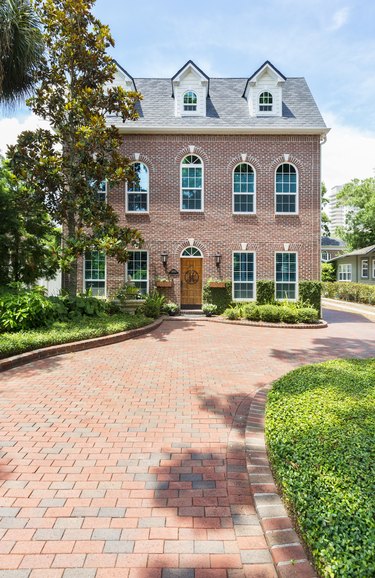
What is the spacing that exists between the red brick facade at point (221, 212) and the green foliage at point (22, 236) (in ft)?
12.0

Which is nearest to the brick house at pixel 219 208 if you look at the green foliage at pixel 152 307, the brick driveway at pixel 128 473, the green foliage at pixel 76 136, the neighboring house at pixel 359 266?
the green foliage at pixel 152 307

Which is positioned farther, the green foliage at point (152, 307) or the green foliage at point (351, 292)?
the green foliage at point (351, 292)

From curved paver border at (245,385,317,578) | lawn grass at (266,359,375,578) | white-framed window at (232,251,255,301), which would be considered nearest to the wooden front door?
white-framed window at (232,251,255,301)

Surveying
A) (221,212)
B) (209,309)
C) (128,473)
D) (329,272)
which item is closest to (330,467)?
(128,473)

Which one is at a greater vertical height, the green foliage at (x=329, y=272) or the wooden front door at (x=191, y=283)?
the green foliage at (x=329, y=272)

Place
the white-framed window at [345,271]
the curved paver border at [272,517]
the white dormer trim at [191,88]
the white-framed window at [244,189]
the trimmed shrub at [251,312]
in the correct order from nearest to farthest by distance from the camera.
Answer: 1. the curved paver border at [272,517]
2. the trimmed shrub at [251,312]
3. the white-framed window at [244,189]
4. the white dormer trim at [191,88]
5. the white-framed window at [345,271]

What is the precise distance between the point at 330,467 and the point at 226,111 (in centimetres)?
1557

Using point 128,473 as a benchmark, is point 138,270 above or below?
above

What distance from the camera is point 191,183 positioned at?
14.7 meters

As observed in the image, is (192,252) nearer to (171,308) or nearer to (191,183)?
(171,308)

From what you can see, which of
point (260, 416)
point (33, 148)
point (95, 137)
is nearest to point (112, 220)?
point (95, 137)

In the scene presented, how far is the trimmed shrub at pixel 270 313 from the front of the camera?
12.8 meters

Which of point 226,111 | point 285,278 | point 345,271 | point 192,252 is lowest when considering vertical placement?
point 285,278

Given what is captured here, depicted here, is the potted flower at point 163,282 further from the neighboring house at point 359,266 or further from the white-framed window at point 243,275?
the neighboring house at point 359,266
